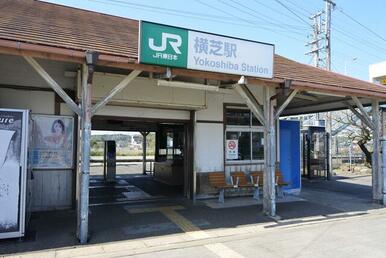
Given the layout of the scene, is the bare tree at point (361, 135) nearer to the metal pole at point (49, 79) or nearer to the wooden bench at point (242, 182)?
the wooden bench at point (242, 182)

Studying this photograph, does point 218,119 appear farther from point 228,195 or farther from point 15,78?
point 15,78

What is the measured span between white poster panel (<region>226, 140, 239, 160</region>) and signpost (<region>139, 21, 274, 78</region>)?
3458 mm

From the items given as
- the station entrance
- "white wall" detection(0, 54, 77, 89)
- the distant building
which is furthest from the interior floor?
the distant building

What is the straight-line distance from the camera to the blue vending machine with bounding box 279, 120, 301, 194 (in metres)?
11.9

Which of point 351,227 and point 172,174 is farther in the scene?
point 172,174

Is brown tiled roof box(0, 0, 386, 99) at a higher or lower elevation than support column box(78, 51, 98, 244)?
higher

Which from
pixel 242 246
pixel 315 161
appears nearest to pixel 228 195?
pixel 242 246

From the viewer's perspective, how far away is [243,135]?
37.1 ft

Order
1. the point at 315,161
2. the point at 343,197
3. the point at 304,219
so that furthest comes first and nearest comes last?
1. the point at 315,161
2. the point at 343,197
3. the point at 304,219

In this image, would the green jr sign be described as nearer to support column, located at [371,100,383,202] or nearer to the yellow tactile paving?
the yellow tactile paving

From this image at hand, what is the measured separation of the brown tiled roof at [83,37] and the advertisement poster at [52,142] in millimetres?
2260

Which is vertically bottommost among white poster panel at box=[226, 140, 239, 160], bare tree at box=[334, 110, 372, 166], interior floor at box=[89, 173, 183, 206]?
interior floor at box=[89, 173, 183, 206]

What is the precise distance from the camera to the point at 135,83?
887 cm

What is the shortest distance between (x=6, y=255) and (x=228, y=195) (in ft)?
21.8
